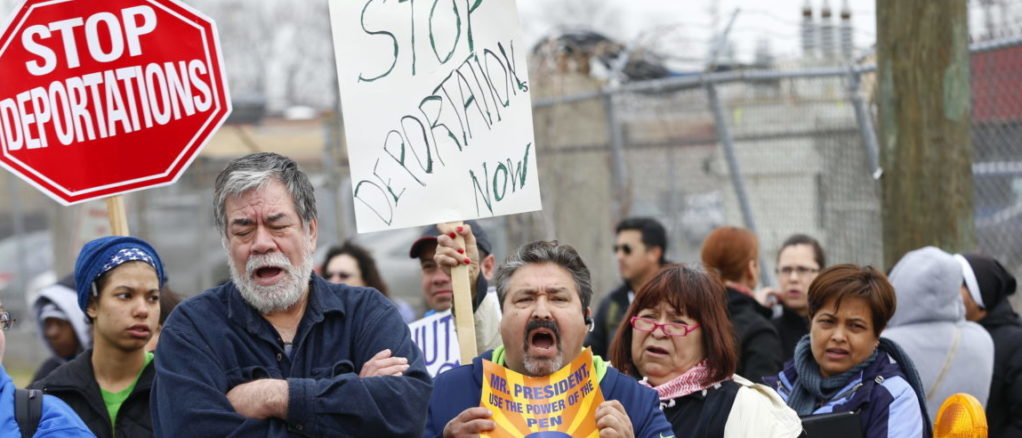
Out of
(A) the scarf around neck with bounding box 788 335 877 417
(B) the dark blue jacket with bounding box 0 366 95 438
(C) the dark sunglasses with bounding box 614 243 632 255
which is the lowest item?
(A) the scarf around neck with bounding box 788 335 877 417

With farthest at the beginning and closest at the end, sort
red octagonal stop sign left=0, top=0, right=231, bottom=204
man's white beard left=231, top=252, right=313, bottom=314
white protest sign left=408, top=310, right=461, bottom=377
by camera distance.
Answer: white protest sign left=408, top=310, right=461, bottom=377 → red octagonal stop sign left=0, top=0, right=231, bottom=204 → man's white beard left=231, top=252, right=313, bottom=314

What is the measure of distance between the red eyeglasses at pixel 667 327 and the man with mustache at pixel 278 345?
116 cm

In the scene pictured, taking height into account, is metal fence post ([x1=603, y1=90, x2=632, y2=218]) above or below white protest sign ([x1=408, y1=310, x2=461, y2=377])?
above

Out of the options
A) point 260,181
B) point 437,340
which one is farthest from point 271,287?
point 437,340

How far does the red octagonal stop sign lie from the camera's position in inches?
183

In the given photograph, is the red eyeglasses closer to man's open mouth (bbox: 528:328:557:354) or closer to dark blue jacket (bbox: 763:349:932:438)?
dark blue jacket (bbox: 763:349:932:438)

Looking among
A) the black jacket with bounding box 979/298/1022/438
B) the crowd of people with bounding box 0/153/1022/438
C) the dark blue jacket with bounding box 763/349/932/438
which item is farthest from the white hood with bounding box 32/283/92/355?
the black jacket with bounding box 979/298/1022/438

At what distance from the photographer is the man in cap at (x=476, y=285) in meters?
5.29

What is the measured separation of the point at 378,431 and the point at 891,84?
356 centimetres

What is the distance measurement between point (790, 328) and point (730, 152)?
1628 mm

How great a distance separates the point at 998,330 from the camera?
5.47 m

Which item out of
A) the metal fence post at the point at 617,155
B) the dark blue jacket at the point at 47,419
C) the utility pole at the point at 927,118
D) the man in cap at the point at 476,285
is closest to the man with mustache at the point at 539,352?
the man in cap at the point at 476,285

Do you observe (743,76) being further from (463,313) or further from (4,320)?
(4,320)

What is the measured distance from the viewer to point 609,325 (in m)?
7.21
